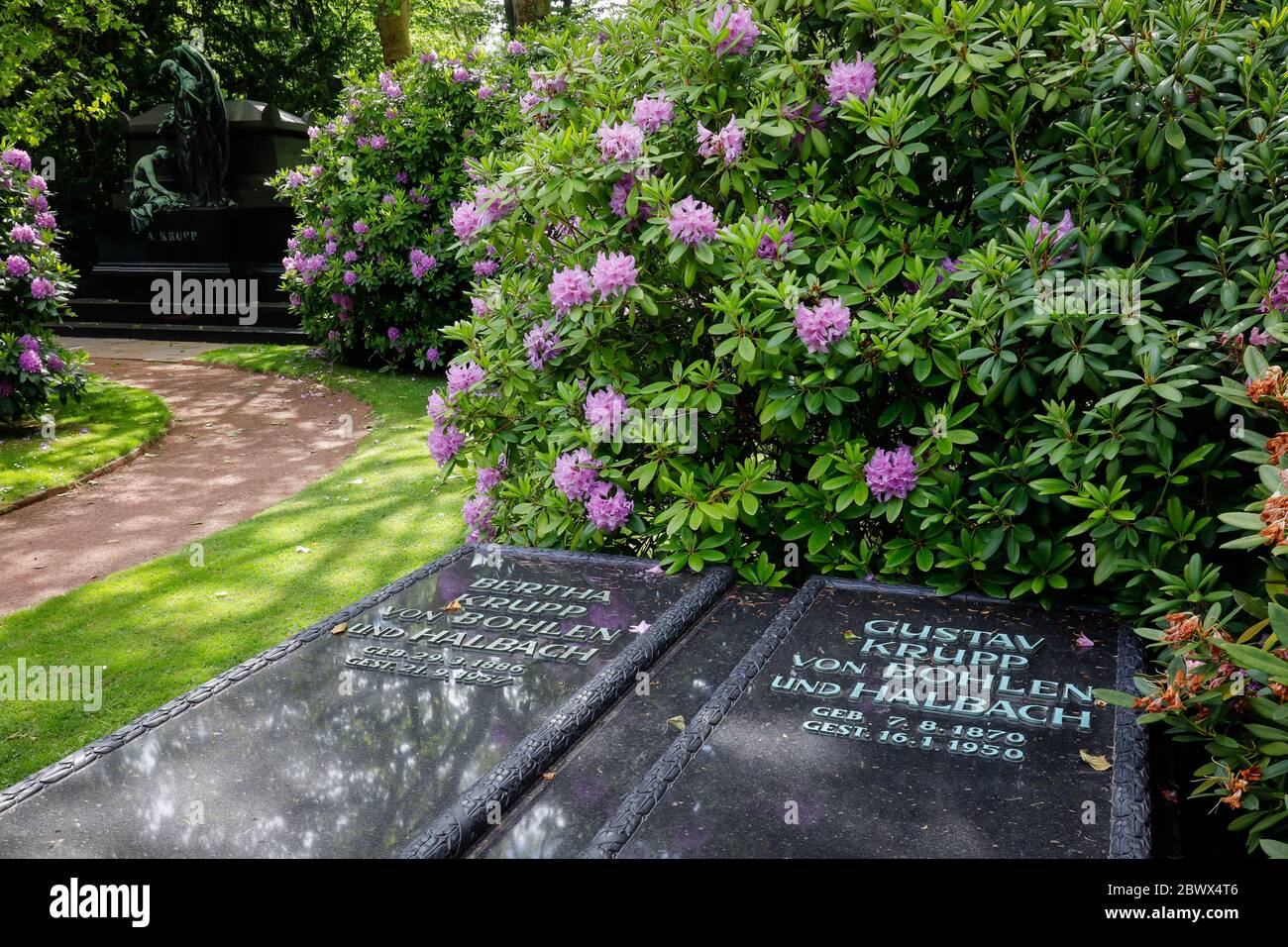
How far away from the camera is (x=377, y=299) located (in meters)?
11.9

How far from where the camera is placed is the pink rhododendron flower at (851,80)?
3359 millimetres

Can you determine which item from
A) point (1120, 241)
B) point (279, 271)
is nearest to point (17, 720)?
point (1120, 241)

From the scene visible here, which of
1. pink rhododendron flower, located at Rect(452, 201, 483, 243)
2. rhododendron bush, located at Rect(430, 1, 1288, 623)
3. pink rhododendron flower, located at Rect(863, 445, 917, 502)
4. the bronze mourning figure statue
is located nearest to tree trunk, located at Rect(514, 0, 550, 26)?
the bronze mourning figure statue

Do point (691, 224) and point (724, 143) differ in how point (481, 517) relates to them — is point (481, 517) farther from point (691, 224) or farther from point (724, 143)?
point (724, 143)

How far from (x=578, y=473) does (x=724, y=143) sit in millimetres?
1235

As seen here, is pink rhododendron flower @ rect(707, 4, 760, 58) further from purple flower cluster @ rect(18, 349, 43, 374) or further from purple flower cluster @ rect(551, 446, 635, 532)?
purple flower cluster @ rect(18, 349, 43, 374)

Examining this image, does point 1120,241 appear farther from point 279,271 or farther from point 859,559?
point 279,271

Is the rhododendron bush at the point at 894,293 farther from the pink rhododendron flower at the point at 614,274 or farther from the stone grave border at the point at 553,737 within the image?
the stone grave border at the point at 553,737

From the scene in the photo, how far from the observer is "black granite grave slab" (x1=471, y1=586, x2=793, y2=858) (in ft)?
6.86

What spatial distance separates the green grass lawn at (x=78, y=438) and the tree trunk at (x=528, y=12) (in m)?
6.65

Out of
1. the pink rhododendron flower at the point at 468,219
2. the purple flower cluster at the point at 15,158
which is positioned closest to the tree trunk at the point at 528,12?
the purple flower cluster at the point at 15,158

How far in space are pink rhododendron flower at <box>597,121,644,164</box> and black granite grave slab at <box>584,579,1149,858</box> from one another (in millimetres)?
1654
